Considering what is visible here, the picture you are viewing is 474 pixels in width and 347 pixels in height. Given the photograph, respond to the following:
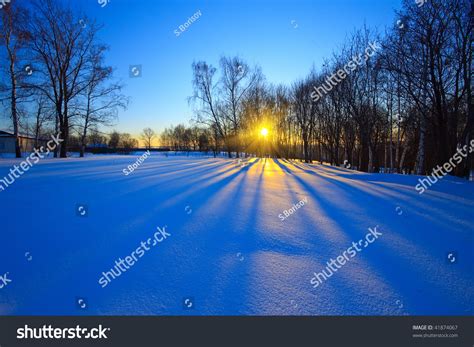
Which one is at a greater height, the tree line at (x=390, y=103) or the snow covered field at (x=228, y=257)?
the tree line at (x=390, y=103)

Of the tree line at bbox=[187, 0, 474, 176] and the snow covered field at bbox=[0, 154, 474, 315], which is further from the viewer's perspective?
the tree line at bbox=[187, 0, 474, 176]

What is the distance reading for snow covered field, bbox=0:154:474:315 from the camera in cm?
168

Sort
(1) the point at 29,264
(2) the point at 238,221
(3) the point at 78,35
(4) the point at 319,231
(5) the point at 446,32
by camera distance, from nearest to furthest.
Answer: (1) the point at 29,264
(4) the point at 319,231
(2) the point at 238,221
(5) the point at 446,32
(3) the point at 78,35

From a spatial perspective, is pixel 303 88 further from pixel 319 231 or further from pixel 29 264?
pixel 29 264

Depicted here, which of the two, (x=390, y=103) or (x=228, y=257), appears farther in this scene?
(x=390, y=103)

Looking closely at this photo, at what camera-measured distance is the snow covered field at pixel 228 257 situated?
168cm

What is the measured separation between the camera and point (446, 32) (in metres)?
10.0

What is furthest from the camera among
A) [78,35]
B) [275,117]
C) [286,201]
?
[275,117]

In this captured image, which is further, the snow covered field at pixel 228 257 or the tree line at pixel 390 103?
the tree line at pixel 390 103

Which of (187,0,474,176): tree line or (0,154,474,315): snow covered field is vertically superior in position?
(187,0,474,176): tree line

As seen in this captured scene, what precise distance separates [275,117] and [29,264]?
120 ft

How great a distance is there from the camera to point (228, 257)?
2270 millimetres

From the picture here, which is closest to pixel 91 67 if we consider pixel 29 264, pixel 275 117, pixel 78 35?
pixel 78 35

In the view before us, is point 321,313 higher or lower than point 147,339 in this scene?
higher
